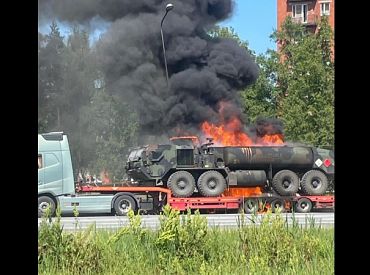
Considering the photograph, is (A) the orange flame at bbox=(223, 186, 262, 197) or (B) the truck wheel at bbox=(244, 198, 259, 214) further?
(A) the orange flame at bbox=(223, 186, 262, 197)

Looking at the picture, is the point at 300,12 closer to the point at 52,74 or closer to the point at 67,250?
the point at 52,74

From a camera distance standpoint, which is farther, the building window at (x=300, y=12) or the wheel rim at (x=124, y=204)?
the building window at (x=300, y=12)

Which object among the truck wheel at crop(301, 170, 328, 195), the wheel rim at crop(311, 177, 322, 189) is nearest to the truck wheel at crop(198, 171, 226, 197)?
the truck wheel at crop(301, 170, 328, 195)

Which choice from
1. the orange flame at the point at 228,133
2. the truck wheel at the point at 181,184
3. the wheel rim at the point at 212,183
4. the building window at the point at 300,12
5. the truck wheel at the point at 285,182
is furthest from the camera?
the building window at the point at 300,12

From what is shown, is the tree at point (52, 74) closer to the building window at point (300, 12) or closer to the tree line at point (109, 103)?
the tree line at point (109, 103)

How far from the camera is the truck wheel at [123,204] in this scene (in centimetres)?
1423

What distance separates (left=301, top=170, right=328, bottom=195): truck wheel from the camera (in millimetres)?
15578

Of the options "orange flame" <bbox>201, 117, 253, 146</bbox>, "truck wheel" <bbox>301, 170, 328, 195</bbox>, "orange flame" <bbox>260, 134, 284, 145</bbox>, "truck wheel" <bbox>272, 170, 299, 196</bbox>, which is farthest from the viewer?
"orange flame" <bbox>260, 134, 284, 145</bbox>

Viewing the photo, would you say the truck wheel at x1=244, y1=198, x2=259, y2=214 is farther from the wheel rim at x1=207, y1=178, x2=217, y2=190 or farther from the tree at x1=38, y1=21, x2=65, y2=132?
the tree at x1=38, y1=21, x2=65, y2=132

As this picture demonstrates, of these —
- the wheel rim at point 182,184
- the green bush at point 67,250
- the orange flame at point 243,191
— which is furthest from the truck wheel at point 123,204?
the green bush at point 67,250

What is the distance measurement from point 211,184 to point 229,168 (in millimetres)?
707
